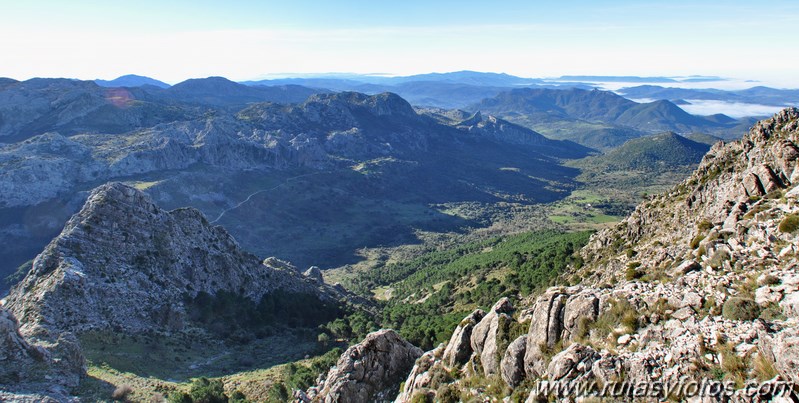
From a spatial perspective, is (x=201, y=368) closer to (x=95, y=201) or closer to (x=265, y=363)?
(x=265, y=363)

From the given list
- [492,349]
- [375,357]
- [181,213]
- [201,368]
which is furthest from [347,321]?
[492,349]

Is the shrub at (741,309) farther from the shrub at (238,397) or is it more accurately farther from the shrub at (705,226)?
the shrub at (238,397)

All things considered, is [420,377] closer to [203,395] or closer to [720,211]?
[203,395]

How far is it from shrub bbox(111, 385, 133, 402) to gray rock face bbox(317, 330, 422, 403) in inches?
835

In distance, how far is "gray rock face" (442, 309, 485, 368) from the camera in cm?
3133

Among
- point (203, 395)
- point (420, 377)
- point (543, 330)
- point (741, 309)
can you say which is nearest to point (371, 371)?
point (420, 377)

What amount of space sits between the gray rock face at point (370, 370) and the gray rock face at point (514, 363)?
1281cm

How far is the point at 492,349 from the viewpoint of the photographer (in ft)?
92.9

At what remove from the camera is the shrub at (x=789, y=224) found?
2295cm

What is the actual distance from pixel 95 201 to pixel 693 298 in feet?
262

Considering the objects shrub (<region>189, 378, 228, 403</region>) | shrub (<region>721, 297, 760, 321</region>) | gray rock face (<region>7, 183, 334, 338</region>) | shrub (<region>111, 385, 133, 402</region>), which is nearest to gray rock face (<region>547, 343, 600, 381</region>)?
shrub (<region>721, 297, 760, 321</region>)

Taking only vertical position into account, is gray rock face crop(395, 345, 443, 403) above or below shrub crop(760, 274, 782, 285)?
below

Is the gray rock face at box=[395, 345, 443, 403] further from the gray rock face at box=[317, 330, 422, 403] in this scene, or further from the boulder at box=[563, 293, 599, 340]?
the boulder at box=[563, 293, 599, 340]

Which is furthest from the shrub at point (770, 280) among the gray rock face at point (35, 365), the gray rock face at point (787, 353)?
the gray rock face at point (35, 365)
